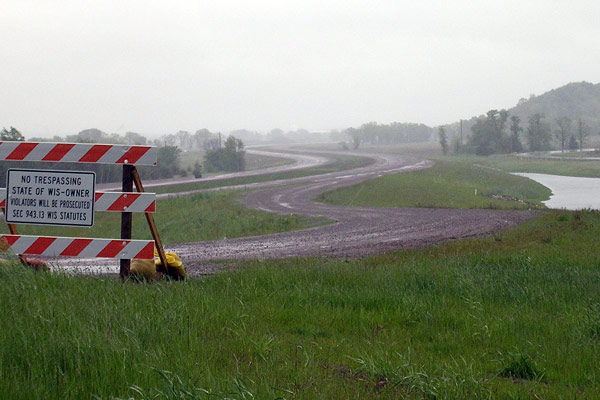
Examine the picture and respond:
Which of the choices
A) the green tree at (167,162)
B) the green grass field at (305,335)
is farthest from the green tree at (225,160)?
the green grass field at (305,335)

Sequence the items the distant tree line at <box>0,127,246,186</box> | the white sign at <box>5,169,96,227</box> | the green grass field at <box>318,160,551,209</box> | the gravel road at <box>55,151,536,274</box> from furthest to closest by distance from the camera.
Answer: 1. the distant tree line at <box>0,127,246,186</box>
2. the green grass field at <box>318,160,551,209</box>
3. the gravel road at <box>55,151,536,274</box>
4. the white sign at <box>5,169,96,227</box>

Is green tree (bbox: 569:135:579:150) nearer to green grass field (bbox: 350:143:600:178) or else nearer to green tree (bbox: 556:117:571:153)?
green tree (bbox: 556:117:571:153)

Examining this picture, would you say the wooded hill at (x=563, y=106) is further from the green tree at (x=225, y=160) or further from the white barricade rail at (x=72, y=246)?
the white barricade rail at (x=72, y=246)

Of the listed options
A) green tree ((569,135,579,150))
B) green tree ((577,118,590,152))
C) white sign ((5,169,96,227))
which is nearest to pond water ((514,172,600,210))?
white sign ((5,169,96,227))

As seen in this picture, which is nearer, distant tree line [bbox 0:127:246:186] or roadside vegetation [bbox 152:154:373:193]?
distant tree line [bbox 0:127:246:186]

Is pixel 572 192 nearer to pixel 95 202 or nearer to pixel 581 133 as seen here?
pixel 95 202

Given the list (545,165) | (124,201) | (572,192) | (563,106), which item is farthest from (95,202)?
(563,106)

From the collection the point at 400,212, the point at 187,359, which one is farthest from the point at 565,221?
the point at 187,359

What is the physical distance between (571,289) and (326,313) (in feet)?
12.5

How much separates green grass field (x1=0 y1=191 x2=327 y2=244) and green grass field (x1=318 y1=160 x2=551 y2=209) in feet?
19.2

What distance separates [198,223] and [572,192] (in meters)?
27.4

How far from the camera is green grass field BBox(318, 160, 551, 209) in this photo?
108 feet

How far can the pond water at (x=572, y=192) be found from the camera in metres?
34.2

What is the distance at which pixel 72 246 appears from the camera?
8484 mm
